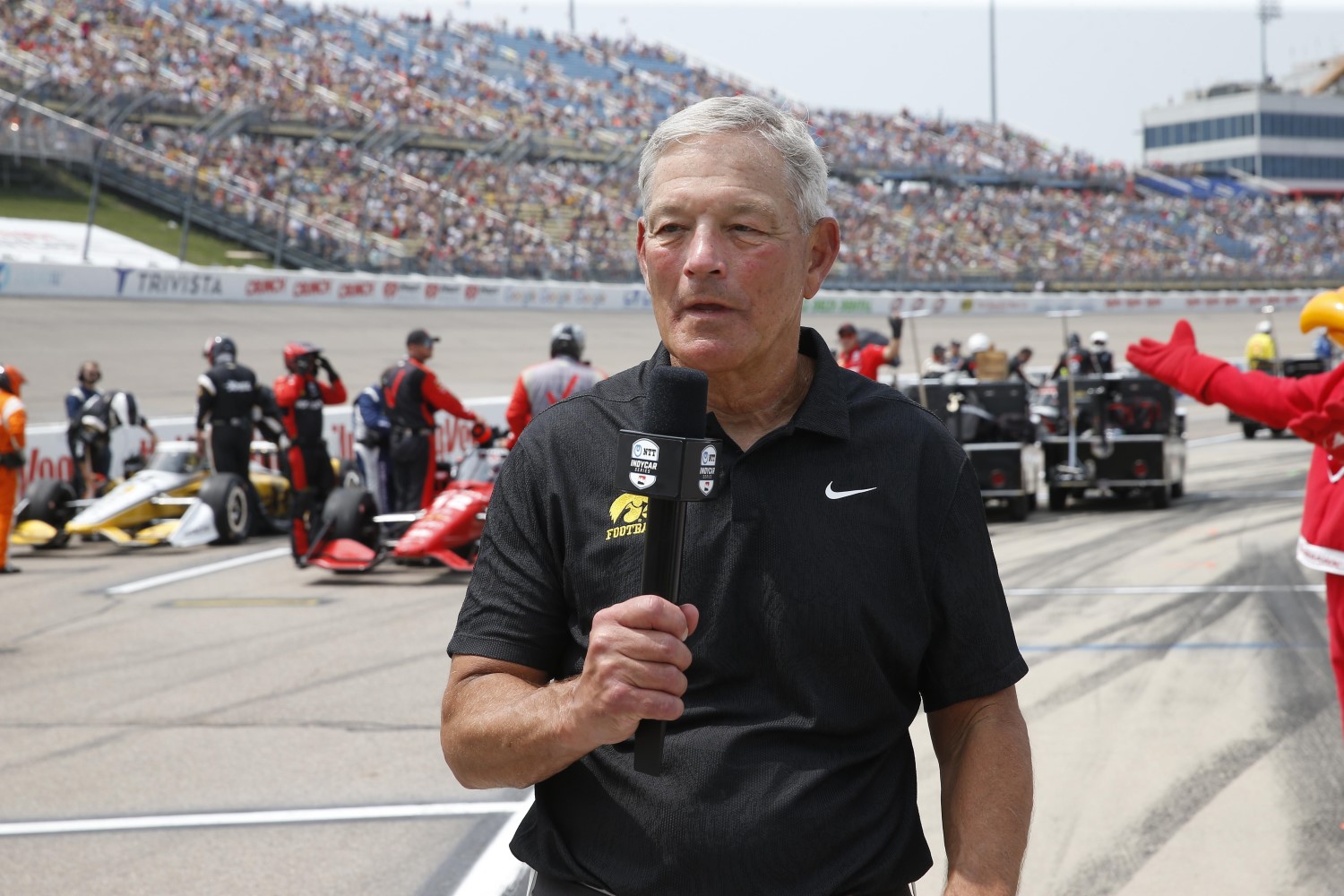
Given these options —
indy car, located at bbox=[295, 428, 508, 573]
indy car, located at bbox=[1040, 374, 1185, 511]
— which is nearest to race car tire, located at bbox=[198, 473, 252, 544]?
indy car, located at bbox=[295, 428, 508, 573]

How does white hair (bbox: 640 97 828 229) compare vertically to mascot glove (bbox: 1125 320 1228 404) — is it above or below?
above

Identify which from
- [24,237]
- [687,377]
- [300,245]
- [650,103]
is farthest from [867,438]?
[650,103]

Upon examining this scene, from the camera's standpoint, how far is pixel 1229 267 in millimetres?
54062

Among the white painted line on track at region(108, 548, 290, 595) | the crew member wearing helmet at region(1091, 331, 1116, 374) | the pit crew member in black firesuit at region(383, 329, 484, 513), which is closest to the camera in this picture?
the white painted line on track at region(108, 548, 290, 595)

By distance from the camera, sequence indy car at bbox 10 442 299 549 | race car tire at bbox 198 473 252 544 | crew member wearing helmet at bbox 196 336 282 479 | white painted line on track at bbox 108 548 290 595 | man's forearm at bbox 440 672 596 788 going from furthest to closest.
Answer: crew member wearing helmet at bbox 196 336 282 479 < race car tire at bbox 198 473 252 544 < indy car at bbox 10 442 299 549 < white painted line on track at bbox 108 548 290 595 < man's forearm at bbox 440 672 596 788

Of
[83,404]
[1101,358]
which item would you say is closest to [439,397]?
[83,404]

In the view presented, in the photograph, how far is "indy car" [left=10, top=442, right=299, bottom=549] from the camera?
1317cm

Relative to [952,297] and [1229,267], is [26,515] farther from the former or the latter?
[1229,267]

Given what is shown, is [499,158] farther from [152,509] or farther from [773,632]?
[773,632]

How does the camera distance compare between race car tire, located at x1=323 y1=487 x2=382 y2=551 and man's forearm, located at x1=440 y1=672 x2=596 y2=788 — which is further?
race car tire, located at x1=323 y1=487 x2=382 y2=551

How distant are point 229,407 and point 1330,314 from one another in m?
11.2

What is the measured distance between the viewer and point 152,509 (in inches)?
535

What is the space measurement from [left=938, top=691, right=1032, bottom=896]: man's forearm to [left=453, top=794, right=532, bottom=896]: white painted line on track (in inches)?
Result: 91.3

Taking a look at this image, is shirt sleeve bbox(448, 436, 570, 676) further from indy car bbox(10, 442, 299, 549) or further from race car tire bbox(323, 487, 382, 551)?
indy car bbox(10, 442, 299, 549)
